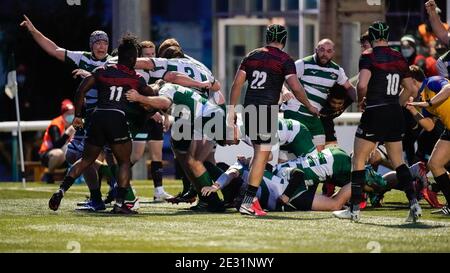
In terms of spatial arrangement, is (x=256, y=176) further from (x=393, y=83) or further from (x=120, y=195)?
(x=393, y=83)

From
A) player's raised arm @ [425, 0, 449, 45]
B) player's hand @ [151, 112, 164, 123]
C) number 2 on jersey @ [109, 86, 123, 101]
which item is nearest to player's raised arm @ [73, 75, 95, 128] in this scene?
number 2 on jersey @ [109, 86, 123, 101]

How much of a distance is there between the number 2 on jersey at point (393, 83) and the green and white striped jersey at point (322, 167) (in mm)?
1937

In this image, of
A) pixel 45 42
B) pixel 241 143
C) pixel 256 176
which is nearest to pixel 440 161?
pixel 256 176

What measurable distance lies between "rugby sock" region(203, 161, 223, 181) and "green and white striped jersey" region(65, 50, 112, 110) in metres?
1.60

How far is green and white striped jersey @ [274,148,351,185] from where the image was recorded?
54.2 feet

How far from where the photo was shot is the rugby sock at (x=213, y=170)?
56.6 ft

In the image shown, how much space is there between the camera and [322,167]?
16.5 m

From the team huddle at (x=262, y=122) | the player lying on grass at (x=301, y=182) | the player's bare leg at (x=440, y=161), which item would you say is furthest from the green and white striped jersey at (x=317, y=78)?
the player's bare leg at (x=440, y=161)

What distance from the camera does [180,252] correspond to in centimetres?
1183

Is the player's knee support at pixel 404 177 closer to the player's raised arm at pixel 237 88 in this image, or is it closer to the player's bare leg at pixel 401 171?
the player's bare leg at pixel 401 171

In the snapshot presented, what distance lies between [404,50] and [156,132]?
5.56 meters

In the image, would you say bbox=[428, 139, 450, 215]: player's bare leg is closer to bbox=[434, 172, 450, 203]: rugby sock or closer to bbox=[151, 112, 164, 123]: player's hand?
bbox=[434, 172, 450, 203]: rugby sock

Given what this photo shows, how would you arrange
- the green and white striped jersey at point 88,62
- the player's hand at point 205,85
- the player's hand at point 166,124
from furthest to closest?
the player's hand at point 166,124
the green and white striped jersey at point 88,62
the player's hand at point 205,85
